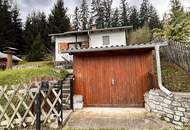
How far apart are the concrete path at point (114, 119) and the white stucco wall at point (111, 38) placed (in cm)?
1218

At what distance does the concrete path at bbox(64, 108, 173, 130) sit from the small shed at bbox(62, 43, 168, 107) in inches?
26.3

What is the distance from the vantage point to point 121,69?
9.62 metres

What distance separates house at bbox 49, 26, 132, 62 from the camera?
20377mm

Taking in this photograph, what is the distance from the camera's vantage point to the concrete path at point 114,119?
656 cm

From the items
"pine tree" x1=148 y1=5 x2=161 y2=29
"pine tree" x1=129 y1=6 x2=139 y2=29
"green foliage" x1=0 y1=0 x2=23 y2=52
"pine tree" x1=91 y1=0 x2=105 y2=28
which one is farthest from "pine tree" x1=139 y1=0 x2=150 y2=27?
"green foliage" x1=0 y1=0 x2=23 y2=52

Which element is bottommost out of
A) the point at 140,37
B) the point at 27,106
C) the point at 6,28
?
→ the point at 27,106

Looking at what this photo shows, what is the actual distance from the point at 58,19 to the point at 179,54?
25211 millimetres

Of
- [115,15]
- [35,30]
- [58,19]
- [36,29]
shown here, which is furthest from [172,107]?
[115,15]

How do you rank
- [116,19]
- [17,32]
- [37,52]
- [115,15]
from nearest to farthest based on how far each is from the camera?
1. [37,52]
2. [17,32]
3. [116,19]
4. [115,15]

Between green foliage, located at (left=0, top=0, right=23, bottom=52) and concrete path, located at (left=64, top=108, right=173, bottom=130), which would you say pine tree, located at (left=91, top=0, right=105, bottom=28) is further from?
concrete path, located at (left=64, top=108, right=173, bottom=130)

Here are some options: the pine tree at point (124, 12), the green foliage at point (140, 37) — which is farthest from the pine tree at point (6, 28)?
the pine tree at point (124, 12)

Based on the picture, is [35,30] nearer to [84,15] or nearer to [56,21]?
[56,21]

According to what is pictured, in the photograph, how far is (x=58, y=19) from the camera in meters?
34.0

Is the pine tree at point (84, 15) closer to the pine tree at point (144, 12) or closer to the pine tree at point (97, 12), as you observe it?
the pine tree at point (97, 12)
